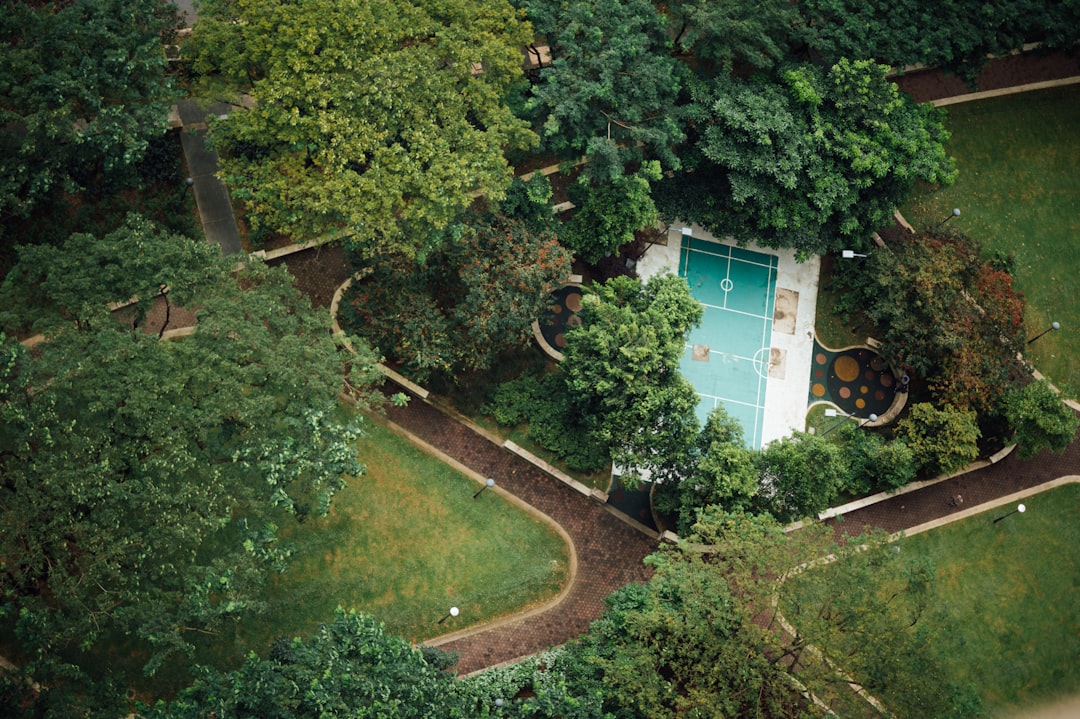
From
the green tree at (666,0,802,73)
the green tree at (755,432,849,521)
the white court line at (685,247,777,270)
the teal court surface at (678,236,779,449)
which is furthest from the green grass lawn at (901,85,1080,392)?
the green tree at (755,432,849,521)

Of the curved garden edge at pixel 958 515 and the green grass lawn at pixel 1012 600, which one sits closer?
the curved garden edge at pixel 958 515

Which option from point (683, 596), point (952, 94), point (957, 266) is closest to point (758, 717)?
point (683, 596)

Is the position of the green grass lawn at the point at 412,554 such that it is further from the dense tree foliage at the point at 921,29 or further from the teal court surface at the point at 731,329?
the dense tree foliage at the point at 921,29

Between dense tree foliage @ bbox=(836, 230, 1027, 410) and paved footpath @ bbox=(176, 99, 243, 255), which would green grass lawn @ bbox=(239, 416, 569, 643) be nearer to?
paved footpath @ bbox=(176, 99, 243, 255)

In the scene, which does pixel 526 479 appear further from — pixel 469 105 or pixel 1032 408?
pixel 1032 408

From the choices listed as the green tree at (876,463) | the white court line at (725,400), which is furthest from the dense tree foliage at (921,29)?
the green tree at (876,463)
